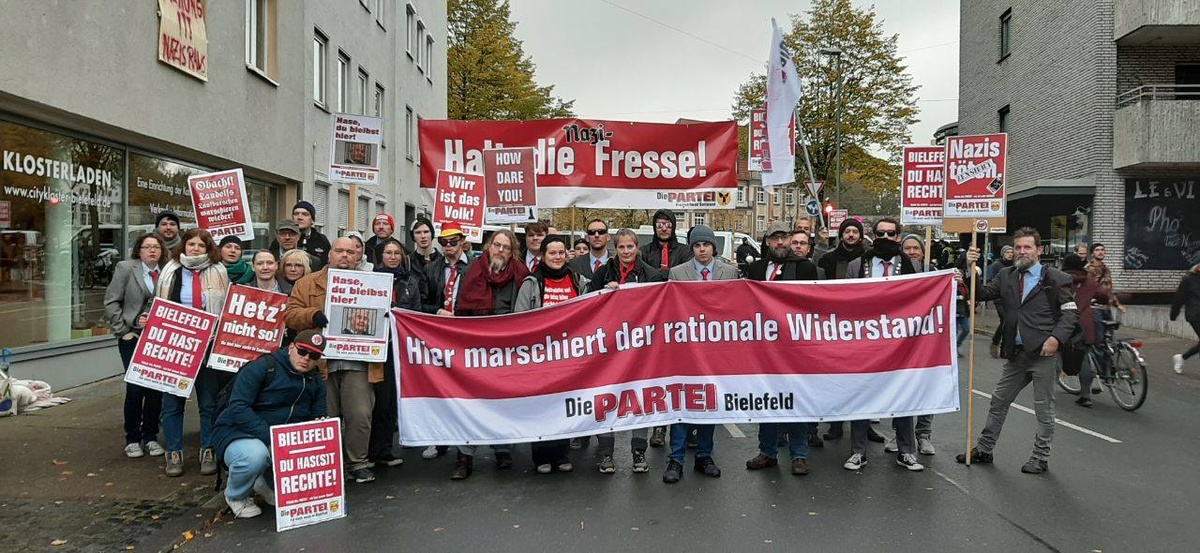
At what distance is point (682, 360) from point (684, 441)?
0.62 meters

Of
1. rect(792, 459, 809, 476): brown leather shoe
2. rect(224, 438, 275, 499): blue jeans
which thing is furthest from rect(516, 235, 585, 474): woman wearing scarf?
rect(224, 438, 275, 499): blue jeans

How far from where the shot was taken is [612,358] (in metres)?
6.43

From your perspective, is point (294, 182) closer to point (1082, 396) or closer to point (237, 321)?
point (237, 321)

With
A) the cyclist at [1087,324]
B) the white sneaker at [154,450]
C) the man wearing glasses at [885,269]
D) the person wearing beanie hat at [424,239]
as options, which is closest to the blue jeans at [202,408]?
the white sneaker at [154,450]

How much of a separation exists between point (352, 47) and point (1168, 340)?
19.3 metres

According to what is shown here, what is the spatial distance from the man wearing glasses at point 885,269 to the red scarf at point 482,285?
299 cm

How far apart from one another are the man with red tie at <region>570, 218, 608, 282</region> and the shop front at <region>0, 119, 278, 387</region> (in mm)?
5990

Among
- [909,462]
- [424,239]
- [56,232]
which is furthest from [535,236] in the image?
[56,232]

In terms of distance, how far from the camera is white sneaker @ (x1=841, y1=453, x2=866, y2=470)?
262 inches

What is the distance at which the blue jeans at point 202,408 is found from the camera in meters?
6.37

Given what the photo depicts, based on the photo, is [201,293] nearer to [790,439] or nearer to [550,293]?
[550,293]

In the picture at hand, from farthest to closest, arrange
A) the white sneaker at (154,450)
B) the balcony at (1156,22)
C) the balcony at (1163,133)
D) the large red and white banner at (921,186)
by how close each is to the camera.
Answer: the balcony at (1163,133), the balcony at (1156,22), the large red and white banner at (921,186), the white sneaker at (154,450)

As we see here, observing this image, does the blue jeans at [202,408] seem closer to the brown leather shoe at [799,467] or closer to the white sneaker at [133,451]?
the white sneaker at [133,451]

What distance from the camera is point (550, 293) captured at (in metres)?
6.73
